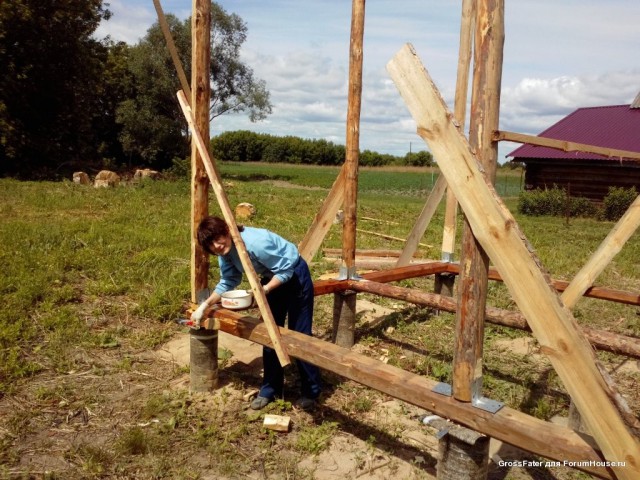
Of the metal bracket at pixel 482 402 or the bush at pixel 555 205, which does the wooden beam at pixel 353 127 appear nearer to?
the metal bracket at pixel 482 402

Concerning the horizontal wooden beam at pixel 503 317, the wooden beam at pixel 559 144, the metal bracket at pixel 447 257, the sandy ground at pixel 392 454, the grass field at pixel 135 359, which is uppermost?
the wooden beam at pixel 559 144

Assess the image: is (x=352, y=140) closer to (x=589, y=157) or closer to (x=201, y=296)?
(x=201, y=296)

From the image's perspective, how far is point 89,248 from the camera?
311 inches

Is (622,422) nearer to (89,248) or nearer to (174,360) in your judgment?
(174,360)

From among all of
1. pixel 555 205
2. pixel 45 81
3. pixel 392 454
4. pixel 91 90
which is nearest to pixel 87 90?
pixel 91 90

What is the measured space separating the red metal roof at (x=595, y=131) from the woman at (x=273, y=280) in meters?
19.4

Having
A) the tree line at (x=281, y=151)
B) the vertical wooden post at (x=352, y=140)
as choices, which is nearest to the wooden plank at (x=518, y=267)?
the vertical wooden post at (x=352, y=140)

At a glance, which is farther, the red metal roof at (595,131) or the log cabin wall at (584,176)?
the red metal roof at (595,131)

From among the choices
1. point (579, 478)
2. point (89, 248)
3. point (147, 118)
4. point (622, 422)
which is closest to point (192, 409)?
point (579, 478)

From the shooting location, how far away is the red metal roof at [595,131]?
21906mm

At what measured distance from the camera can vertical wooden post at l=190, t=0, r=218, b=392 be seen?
13.7ft

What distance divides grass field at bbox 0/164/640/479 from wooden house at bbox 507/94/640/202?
11985mm

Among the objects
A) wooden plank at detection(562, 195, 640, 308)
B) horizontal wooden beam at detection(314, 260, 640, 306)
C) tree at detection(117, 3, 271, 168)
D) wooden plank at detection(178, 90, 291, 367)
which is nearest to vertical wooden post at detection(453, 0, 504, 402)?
wooden plank at detection(178, 90, 291, 367)

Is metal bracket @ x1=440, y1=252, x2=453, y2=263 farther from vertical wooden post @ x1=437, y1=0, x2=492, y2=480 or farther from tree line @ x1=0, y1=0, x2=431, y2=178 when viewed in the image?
tree line @ x1=0, y1=0, x2=431, y2=178
